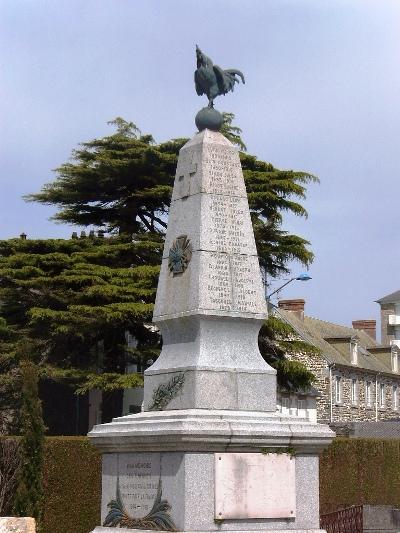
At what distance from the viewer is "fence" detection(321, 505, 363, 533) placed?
19.7m

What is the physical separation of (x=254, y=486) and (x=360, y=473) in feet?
62.3

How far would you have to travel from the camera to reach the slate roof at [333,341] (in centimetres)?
5428

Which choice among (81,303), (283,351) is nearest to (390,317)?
(283,351)

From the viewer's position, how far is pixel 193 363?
11922mm

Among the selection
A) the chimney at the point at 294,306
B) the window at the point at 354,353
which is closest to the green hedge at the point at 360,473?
the window at the point at 354,353

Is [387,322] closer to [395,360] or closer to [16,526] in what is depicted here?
[395,360]

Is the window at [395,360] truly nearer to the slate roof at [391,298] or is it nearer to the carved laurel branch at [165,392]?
the slate roof at [391,298]

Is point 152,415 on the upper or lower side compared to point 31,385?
lower

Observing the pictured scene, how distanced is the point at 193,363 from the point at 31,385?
11.8 metres

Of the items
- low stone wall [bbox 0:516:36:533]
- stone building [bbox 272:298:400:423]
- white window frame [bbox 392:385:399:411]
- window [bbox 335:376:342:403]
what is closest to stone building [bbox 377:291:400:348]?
stone building [bbox 272:298:400:423]

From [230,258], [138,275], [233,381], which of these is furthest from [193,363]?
[138,275]

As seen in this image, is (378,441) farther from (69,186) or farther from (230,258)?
(230,258)

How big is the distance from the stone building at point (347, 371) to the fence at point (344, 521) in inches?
1093

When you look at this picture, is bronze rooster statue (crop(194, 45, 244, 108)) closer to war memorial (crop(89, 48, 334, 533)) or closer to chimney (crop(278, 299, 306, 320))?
war memorial (crop(89, 48, 334, 533))
